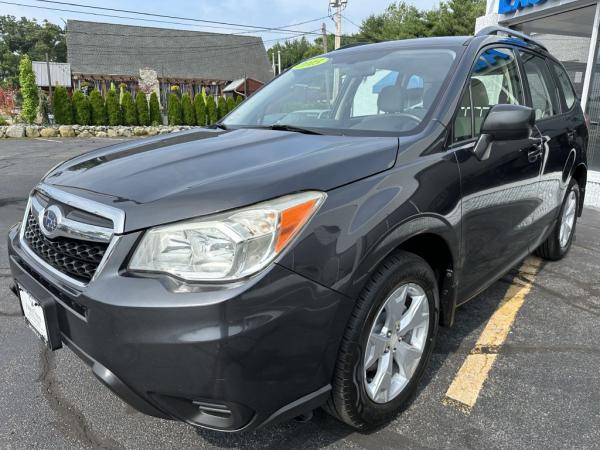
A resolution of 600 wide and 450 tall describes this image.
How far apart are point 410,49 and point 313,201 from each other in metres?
1.66

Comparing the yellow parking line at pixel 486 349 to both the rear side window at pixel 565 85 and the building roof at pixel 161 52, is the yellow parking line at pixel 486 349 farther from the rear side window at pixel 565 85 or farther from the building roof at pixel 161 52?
the building roof at pixel 161 52

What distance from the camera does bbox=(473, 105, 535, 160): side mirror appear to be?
2252mm

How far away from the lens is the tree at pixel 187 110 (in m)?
24.8

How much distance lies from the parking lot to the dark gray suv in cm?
24

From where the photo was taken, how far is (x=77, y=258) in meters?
1.72

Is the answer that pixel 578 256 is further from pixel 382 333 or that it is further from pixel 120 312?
pixel 120 312

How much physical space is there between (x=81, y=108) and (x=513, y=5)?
19.2m

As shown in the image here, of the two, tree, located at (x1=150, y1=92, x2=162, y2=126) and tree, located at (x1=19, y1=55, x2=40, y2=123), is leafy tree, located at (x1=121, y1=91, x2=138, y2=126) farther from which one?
tree, located at (x1=19, y1=55, x2=40, y2=123)

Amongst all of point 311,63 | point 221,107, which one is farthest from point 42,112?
point 311,63

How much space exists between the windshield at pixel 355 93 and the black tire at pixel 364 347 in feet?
2.26

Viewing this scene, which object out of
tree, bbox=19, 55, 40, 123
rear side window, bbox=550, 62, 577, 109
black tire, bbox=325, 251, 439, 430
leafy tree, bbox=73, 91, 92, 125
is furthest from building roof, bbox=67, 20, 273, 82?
black tire, bbox=325, 251, 439, 430

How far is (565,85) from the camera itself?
4012 millimetres

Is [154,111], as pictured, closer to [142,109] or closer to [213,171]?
[142,109]

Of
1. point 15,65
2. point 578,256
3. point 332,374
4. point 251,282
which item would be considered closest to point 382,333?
point 332,374
